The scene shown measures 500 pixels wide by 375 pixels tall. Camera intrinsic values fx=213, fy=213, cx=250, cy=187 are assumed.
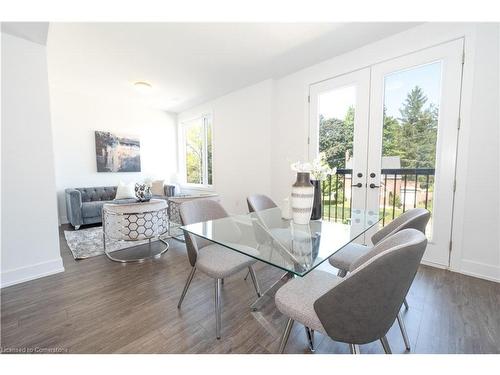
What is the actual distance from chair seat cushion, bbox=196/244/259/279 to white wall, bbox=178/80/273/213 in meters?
2.27

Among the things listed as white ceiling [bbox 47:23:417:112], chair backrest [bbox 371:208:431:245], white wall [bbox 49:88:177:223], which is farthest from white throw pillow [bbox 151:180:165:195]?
chair backrest [bbox 371:208:431:245]

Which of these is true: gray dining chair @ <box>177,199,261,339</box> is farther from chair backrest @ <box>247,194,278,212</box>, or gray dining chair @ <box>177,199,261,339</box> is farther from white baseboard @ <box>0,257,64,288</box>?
white baseboard @ <box>0,257,64,288</box>

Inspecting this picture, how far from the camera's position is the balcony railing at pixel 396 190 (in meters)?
2.38

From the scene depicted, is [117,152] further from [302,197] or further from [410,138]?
[410,138]

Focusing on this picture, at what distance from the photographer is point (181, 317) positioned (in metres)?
1.57

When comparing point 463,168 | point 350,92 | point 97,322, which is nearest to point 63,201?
point 97,322

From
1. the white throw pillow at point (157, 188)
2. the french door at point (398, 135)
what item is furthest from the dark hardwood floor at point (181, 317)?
the white throw pillow at point (157, 188)

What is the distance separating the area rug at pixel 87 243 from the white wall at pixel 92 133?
45.6 inches

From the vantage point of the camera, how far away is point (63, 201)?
4.24m

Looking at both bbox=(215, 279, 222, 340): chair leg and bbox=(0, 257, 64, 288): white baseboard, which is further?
bbox=(0, 257, 64, 288): white baseboard

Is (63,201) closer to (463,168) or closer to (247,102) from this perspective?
(247,102)

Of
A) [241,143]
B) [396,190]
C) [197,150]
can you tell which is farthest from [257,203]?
[197,150]

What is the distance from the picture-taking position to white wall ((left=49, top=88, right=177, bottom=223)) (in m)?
4.23
